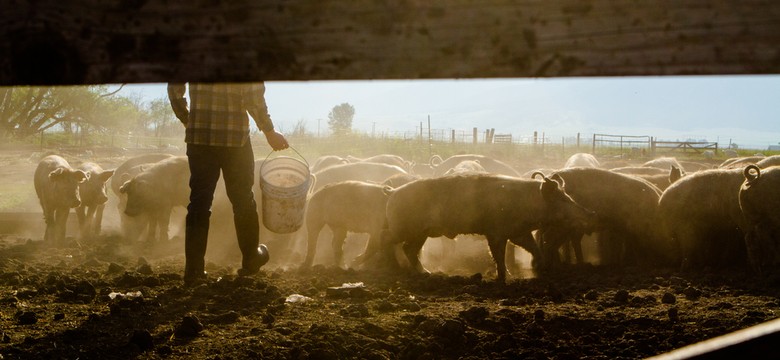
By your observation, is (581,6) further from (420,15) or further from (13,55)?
(13,55)

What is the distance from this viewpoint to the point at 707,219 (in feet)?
30.4

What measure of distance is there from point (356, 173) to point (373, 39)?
12.1 m

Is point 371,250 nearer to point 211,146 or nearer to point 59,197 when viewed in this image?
point 211,146

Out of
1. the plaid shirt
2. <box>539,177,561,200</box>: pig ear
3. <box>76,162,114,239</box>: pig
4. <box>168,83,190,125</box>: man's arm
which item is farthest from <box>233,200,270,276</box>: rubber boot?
<box>76,162,114,239</box>: pig

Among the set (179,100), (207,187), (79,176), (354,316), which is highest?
(179,100)

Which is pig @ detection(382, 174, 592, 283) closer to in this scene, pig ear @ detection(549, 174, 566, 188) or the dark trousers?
pig ear @ detection(549, 174, 566, 188)

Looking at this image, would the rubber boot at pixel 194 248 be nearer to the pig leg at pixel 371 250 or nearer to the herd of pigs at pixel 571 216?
the herd of pigs at pixel 571 216

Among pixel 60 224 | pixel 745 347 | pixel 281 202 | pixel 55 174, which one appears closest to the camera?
pixel 745 347

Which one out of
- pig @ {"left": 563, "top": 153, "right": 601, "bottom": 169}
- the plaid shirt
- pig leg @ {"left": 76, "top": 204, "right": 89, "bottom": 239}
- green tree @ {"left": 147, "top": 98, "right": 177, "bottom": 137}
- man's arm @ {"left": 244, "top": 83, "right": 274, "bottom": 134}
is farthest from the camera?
green tree @ {"left": 147, "top": 98, "right": 177, "bottom": 137}

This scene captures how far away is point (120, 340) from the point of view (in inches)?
167

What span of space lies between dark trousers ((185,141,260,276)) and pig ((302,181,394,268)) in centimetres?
398

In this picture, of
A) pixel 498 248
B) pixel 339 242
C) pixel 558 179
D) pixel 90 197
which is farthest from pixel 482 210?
pixel 90 197

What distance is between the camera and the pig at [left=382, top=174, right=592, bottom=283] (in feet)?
29.9

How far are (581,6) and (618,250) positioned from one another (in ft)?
30.7
